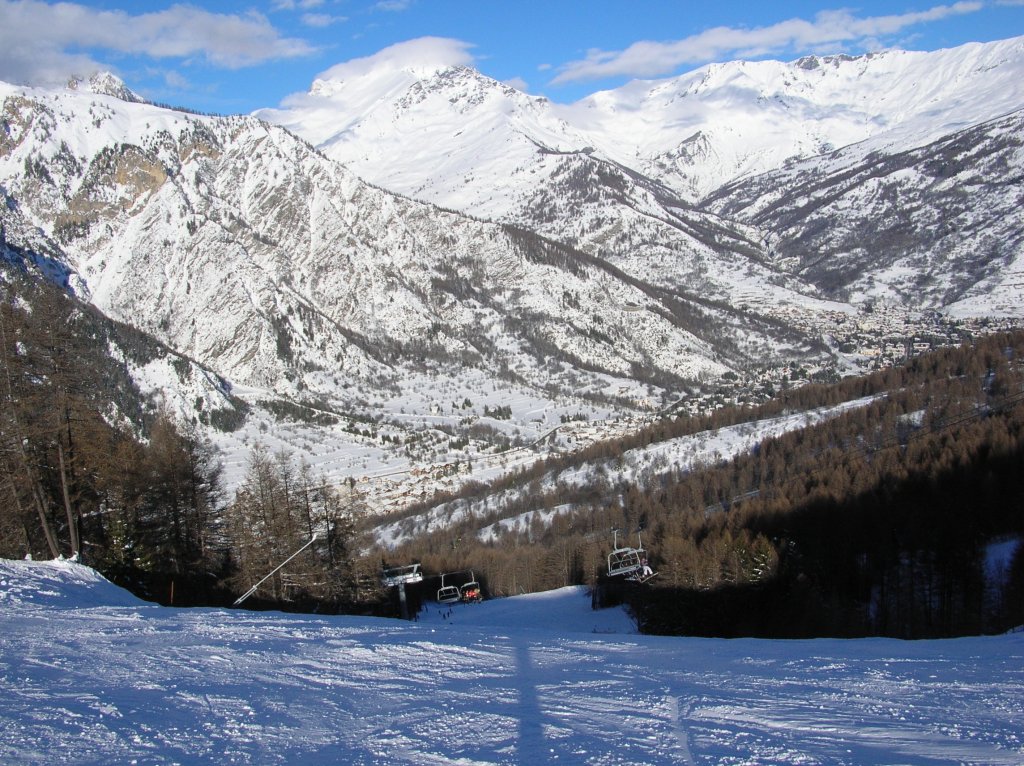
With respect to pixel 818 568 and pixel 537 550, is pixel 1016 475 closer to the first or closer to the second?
pixel 818 568

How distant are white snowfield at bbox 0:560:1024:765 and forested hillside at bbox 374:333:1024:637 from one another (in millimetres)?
29776

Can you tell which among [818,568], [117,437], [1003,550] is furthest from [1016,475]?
[117,437]

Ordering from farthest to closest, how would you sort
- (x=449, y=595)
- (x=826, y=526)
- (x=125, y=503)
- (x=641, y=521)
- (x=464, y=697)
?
(x=641, y=521) < (x=449, y=595) < (x=826, y=526) < (x=125, y=503) < (x=464, y=697)

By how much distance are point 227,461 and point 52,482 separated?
5569 inches

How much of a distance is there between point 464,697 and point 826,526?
184 feet

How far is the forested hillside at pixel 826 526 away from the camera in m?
47.7

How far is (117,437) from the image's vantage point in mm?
40375

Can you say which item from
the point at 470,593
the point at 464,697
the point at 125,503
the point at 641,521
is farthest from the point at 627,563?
the point at 464,697

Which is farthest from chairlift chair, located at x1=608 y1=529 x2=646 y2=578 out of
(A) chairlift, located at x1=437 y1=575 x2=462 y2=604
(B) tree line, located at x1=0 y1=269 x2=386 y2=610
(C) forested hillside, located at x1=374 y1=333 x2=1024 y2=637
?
(B) tree line, located at x1=0 y1=269 x2=386 y2=610

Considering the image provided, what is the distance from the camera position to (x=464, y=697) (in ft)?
40.0

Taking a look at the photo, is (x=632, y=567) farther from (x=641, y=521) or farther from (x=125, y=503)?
(x=641, y=521)

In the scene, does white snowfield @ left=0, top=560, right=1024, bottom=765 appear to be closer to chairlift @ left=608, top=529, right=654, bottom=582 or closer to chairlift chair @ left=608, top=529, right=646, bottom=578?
chairlift chair @ left=608, top=529, right=646, bottom=578

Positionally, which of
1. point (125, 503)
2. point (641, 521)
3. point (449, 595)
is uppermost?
point (125, 503)

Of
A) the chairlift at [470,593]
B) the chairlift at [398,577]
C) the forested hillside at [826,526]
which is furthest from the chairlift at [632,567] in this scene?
the chairlift at [398,577]
